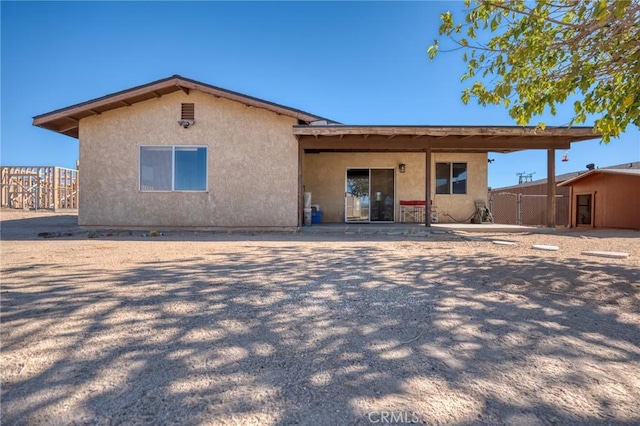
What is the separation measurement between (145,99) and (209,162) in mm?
2557

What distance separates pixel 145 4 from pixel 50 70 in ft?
21.3

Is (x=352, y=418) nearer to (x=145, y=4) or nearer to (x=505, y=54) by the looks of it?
(x=505, y=54)

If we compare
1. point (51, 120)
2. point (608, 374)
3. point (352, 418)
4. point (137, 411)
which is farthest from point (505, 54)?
point (51, 120)

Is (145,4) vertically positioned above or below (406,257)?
above

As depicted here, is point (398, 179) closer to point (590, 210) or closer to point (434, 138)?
point (434, 138)

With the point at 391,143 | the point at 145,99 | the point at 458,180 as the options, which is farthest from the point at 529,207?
the point at 145,99

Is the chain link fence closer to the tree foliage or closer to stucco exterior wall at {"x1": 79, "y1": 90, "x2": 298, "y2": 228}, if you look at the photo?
stucco exterior wall at {"x1": 79, "y1": 90, "x2": 298, "y2": 228}

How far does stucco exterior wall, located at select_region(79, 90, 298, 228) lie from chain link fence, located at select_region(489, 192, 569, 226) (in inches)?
513

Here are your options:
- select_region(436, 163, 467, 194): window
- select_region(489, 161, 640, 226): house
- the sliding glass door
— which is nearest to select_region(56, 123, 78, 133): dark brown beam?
the sliding glass door

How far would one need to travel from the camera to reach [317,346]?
206 centimetres

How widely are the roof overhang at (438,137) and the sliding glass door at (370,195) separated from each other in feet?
9.09

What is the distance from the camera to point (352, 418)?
4.55 ft

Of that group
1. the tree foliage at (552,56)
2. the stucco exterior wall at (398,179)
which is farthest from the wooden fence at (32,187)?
the tree foliage at (552,56)

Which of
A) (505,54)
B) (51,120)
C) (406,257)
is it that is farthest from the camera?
(51,120)
